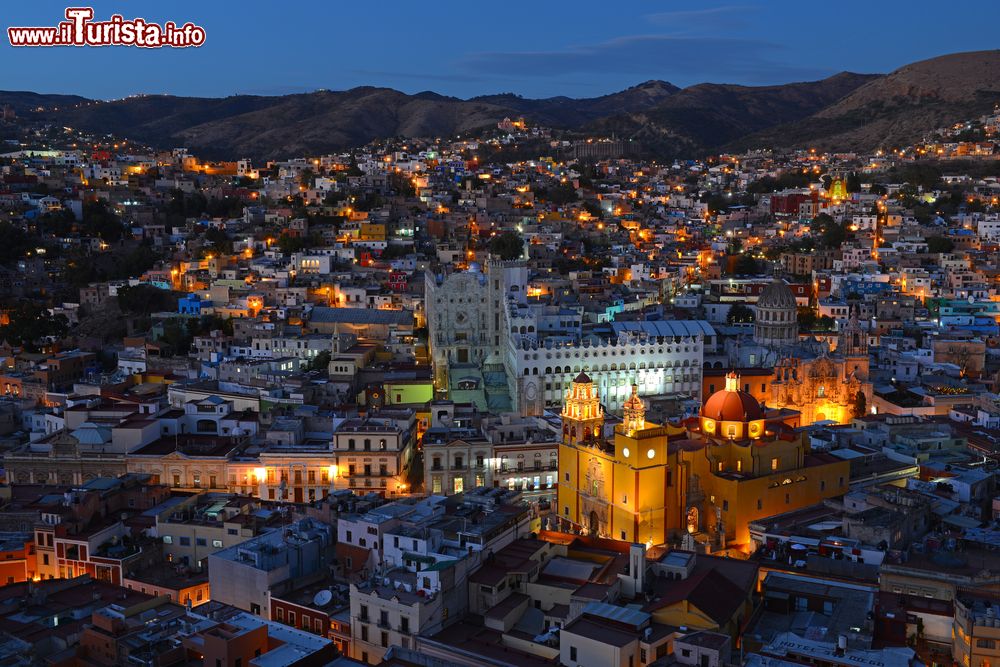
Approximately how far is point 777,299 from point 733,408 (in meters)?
18.5

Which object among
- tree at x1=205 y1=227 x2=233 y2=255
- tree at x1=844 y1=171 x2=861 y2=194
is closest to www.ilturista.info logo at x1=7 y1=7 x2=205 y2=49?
tree at x1=205 y1=227 x2=233 y2=255

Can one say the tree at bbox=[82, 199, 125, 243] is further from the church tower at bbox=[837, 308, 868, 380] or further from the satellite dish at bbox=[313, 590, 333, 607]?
the satellite dish at bbox=[313, 590, 333, 607]

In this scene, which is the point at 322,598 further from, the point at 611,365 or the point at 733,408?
the point at 611,365

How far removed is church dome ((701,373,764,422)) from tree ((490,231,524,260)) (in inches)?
1579

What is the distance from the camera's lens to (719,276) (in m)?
74.2

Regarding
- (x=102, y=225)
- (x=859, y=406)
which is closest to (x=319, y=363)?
(x=859, y=406)

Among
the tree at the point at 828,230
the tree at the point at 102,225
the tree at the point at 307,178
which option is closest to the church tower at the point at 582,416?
the tree at the point at 828,230

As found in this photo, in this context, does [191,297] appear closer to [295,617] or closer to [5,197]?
[5,197]

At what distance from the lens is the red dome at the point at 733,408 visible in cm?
3272

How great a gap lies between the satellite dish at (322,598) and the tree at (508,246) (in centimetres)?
4851

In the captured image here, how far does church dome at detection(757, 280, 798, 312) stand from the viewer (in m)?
50.0

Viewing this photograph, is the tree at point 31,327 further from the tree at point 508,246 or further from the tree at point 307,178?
the tree at point 307,178

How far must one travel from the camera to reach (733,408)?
108 ft

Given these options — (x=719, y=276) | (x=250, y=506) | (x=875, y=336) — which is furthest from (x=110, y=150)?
(x=250, y=506)
